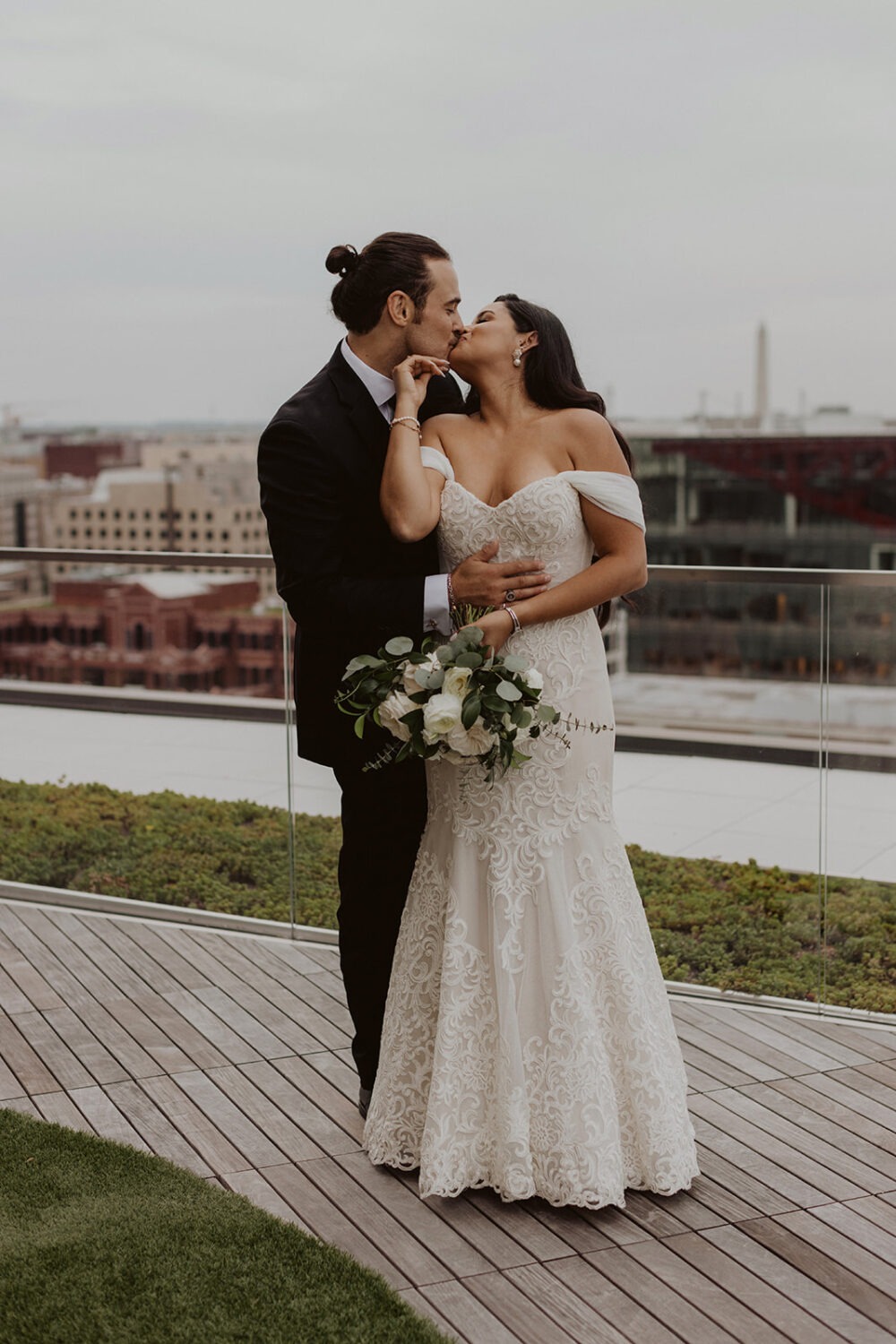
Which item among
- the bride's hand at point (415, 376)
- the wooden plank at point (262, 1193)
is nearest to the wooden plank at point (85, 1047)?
the wooden plank at point (262, 1193)

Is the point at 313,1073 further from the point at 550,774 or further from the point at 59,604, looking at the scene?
the point at 59,604

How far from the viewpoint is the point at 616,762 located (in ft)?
11.7

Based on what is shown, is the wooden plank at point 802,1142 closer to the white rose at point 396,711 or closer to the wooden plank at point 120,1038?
the white rose at point 396,711

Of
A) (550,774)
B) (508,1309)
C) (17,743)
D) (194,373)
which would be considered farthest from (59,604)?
(194,373)

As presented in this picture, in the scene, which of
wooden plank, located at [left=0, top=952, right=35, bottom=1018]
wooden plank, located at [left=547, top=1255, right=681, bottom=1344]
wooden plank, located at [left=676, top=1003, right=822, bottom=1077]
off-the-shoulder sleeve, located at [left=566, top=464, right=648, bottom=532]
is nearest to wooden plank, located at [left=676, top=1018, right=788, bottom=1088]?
wooden plank, located at [left=676, top=1003, right=822, bottom=1077]

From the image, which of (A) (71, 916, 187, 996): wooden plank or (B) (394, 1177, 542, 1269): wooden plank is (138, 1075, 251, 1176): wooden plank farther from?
(A) (71, 916, 187, 996): wooden plank

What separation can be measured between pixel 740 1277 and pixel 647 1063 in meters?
0.40

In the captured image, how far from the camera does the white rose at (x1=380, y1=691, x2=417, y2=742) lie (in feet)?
7.80

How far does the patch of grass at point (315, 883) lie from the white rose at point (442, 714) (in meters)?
1.43

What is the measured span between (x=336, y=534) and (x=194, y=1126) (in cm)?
127

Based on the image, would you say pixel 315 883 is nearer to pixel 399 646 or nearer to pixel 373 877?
pixel 373 877

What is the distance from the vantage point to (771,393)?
5806 cm

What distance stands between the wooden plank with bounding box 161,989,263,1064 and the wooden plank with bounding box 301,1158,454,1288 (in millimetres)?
602

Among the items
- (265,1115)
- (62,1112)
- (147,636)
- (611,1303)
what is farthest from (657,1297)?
(147,636)
